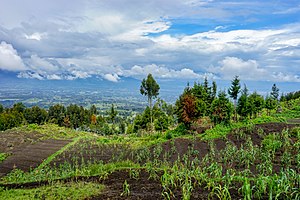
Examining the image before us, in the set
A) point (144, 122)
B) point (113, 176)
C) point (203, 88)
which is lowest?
point (144, 122)

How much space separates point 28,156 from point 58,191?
1275 cm

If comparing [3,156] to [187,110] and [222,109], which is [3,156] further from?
[222,109]

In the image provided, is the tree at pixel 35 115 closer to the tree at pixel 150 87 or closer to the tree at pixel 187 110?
the tree at pixel 150 87

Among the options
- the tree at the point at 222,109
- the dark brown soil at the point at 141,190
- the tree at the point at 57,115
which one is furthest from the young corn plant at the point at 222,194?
the tree at the point at 57,115

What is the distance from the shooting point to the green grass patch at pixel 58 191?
266 inches

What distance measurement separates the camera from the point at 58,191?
7133 mm

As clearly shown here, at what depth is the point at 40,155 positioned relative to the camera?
1873 cm

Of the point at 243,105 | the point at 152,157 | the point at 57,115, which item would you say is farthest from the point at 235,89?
the point at 57,115

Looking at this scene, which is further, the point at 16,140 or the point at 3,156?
the point at 16,140

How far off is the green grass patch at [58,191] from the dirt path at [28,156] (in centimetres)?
776

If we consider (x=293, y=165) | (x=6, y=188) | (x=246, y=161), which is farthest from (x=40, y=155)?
(x=293, y=165)

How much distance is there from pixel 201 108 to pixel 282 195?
762 inches

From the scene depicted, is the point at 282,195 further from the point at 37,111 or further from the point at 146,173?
the point at 37,111

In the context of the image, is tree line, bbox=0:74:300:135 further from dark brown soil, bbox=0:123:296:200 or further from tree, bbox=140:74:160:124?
dark brown soil, bbox=0:123:296:200
